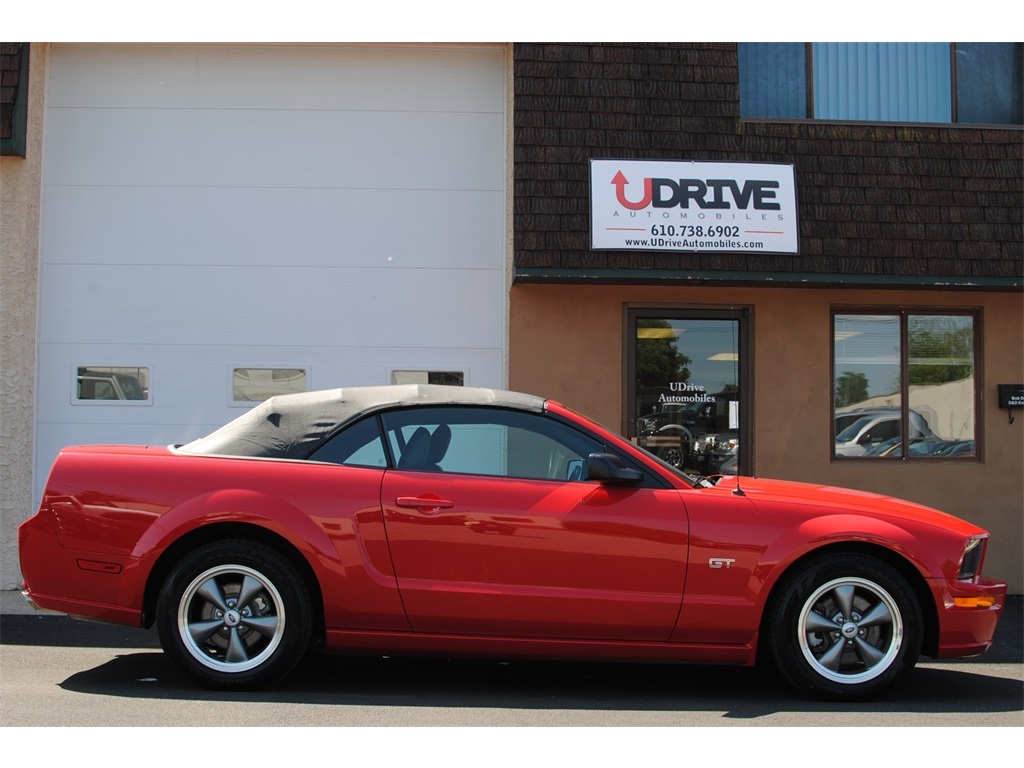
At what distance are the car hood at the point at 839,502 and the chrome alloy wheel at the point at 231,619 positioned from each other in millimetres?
2400

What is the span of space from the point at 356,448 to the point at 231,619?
105 cm

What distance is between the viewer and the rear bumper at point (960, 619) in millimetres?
5168

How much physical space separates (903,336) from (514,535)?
5.64m

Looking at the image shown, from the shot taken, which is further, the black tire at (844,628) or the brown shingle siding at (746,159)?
the brown shingle siding at (746,159)

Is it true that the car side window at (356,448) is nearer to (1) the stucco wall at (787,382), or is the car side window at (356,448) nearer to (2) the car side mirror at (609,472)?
(2) the car side mirror at (609,472)

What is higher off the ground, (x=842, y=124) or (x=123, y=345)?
(x=842, y=124)

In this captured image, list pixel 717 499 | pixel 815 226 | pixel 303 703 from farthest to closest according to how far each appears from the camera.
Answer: pixel 815 226
pixel 717 499
pixel 303 703

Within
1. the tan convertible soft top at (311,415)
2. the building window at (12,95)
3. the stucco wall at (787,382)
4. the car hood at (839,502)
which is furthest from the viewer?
the stucco wall at (787,382)

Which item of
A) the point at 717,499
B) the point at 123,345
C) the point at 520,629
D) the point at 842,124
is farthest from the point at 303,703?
the point at 842,124

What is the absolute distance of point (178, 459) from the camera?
5297mm

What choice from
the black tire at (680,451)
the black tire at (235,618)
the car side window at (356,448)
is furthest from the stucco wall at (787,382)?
the black tire at (235,618)

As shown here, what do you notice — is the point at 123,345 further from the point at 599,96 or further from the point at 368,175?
the point at 599,96

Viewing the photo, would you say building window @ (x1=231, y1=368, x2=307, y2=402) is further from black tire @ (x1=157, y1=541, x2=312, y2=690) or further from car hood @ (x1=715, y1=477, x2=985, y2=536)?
car hood @ (x1=715, y1=477, x2=985, y2=536)

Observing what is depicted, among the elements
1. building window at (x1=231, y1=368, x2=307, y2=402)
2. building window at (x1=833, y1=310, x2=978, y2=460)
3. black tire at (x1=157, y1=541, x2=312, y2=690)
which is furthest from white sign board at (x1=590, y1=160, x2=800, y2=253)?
black tire at (x1=157, y1=541, x2=312, y2=690)
